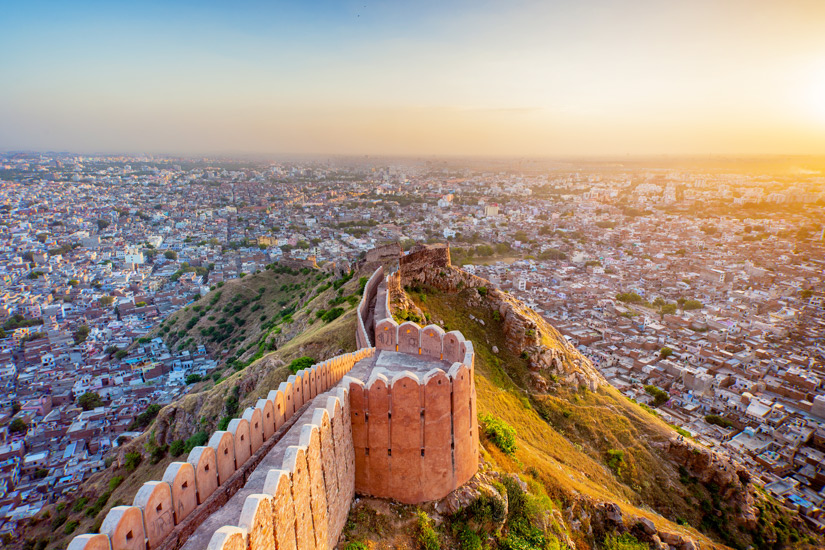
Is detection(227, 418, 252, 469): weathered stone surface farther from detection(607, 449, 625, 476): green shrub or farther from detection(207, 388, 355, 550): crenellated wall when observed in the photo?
detection(607, 449, 625, 476): green shrub

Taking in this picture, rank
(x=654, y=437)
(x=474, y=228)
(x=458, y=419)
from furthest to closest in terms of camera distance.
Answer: (x=474, y=228), (x=654, y=437), (x=458, y=419)

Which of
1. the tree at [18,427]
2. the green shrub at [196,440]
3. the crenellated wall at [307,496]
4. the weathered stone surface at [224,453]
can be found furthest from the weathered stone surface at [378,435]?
the tree at [18,427]

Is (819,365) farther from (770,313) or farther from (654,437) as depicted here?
(654,437)

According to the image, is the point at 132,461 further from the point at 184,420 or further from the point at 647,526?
the point at 647,526

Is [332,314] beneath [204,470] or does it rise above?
beneath

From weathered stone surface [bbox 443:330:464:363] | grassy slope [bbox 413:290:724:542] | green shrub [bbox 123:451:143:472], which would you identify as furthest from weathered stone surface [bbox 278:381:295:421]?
green shrub [bbox 123:451:143:472]

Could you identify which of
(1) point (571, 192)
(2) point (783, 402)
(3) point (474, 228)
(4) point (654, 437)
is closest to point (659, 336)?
(2) point (783, 402)

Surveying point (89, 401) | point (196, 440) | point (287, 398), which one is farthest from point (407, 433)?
point (89, 401)
